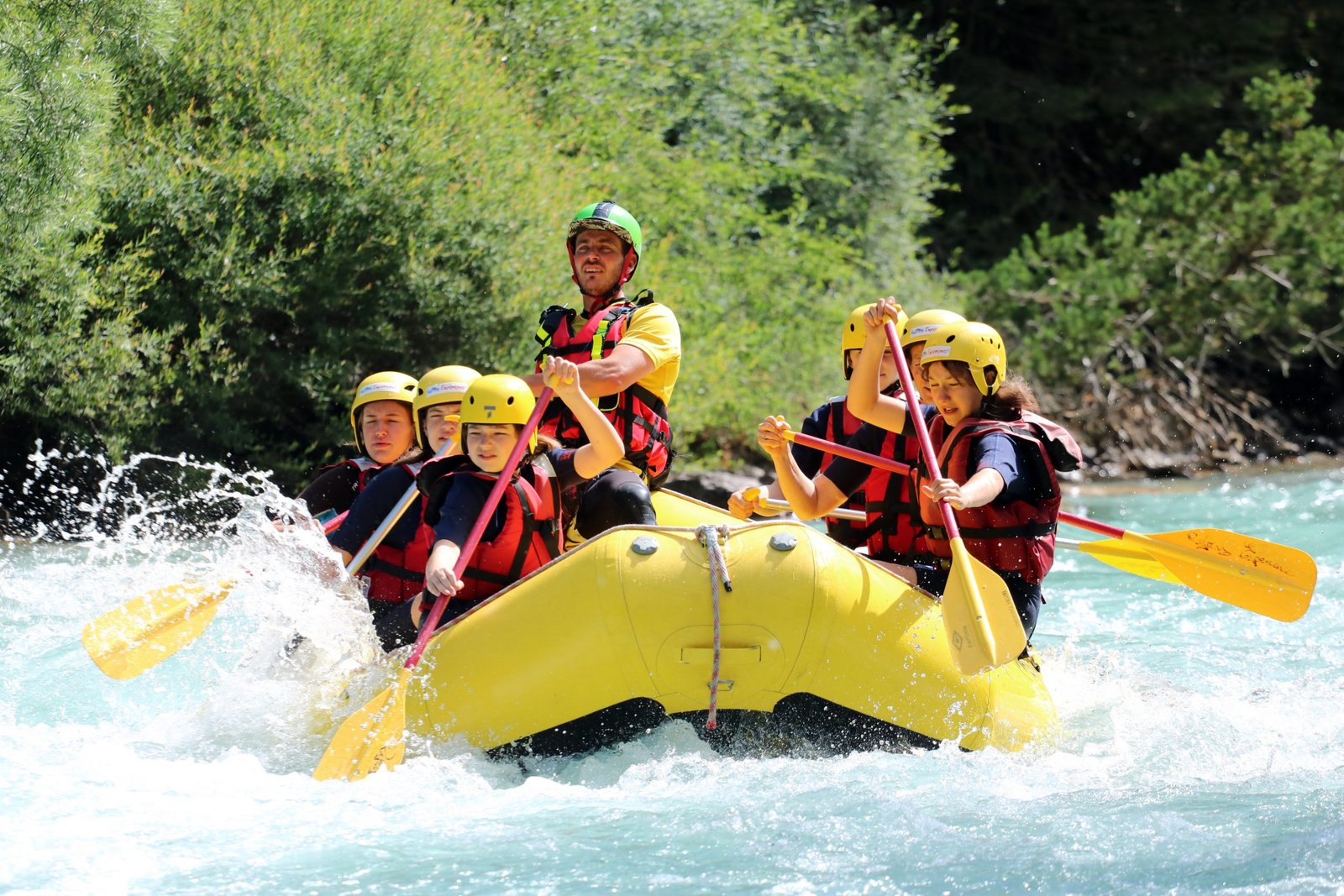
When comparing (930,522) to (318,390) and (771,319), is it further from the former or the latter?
(771,319)

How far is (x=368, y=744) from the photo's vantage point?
13.9ft

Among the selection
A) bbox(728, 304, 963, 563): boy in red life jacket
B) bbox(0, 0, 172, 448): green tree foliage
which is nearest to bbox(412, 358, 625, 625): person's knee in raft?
bbox(728, 304, 963, 563): boy in red life jacket

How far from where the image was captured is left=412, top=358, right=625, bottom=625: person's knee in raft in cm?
460

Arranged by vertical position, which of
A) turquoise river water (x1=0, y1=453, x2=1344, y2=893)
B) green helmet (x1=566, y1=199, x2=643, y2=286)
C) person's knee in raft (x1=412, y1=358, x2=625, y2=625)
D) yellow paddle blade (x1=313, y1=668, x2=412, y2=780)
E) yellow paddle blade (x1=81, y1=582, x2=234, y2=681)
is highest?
green helmet (x1=566, y1=199, x2=643, y2=286)

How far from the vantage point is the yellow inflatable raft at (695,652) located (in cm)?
425

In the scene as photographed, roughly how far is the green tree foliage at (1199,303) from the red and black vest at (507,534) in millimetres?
10287

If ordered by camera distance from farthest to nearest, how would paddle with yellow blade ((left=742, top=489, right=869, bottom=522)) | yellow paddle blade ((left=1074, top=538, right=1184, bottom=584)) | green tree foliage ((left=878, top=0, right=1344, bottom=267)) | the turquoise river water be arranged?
green tree foliage ((left=878, top=0, right=1344, bottom=267)), paddle with yellow blade ((left=742, top=489, right=869, bottom=522)), yellow paddle blade ((left=1074, top=538, right=1184, bottom=584)), the turquoise river water

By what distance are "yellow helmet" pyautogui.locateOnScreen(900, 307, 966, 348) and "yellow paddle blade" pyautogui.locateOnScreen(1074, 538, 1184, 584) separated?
0.90m

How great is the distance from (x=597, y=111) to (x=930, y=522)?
7405mm

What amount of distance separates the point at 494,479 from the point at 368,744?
2.84ft

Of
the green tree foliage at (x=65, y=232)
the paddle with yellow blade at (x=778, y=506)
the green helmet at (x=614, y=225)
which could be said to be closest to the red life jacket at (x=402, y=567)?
the green helmet at (x=614, y=225)

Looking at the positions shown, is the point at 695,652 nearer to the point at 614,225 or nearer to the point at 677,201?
the point at 614,225

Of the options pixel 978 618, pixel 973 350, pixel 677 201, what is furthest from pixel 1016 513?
pixel 677 201

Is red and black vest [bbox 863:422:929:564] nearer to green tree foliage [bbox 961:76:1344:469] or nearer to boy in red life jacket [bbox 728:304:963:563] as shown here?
boy in red life jacket [bbox 728:304:963:563]
